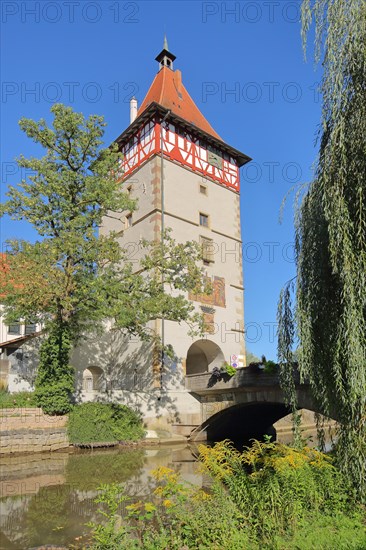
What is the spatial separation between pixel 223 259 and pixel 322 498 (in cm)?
2132

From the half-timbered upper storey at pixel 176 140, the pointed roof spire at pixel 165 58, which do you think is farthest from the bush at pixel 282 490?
the pointed roof spire at pixel 165 58

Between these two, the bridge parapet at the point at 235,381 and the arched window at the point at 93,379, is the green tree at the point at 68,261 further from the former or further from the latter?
the arched window at the point at 93,379

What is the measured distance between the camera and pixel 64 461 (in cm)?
1445

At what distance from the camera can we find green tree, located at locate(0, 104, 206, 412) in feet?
53.2

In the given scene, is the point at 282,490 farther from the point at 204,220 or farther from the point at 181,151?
the point at 181,151

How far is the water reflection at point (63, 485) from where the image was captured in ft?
22.1

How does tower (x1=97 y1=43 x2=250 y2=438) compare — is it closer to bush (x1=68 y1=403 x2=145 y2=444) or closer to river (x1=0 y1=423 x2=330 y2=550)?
bush (x1=68 y1=403 x2=145 y2=444)

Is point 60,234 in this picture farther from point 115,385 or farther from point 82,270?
point 115,385

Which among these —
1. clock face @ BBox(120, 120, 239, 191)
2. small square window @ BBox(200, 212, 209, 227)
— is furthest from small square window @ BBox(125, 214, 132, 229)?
small square window @ BBox(200, 212, 209, 227)

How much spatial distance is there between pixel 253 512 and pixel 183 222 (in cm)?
2026

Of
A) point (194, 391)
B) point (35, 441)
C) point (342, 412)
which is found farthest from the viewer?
point (194, 391)

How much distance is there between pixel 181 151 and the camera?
85.1 ft

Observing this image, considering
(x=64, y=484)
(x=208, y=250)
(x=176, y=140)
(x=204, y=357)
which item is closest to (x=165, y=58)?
(x=176, y=140)

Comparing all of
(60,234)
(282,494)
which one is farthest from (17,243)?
(282,494)
